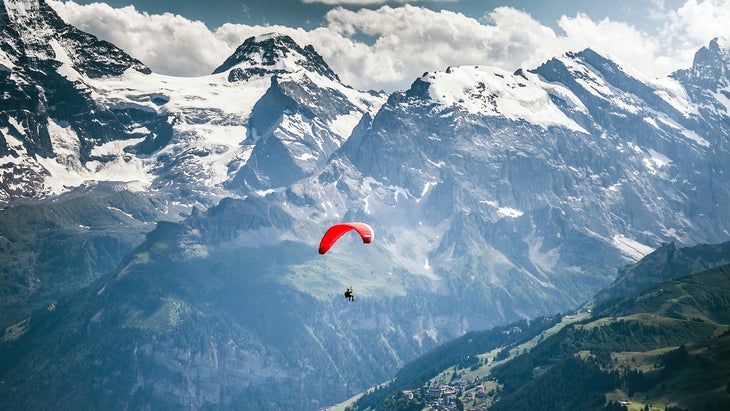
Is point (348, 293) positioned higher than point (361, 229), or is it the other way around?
point (361, 229)

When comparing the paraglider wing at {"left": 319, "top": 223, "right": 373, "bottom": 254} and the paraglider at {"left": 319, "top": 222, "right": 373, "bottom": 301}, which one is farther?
the paraglider wing at {"left": 319, "top": 223, "right": 373, "bottom": 254}

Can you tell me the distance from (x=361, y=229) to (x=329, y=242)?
8.39 metres

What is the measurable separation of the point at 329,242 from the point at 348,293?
474 inches

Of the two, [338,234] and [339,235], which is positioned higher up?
[338,234]

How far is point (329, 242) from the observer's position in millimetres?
167875

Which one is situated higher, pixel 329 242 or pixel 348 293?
pixel 329 242

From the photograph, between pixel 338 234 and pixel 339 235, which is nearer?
pixel 339 235

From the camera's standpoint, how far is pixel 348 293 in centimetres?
16338

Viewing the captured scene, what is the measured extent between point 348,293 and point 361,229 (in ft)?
52.0

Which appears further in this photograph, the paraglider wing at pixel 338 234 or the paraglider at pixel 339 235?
the paraglider wing at pixel 338 234
